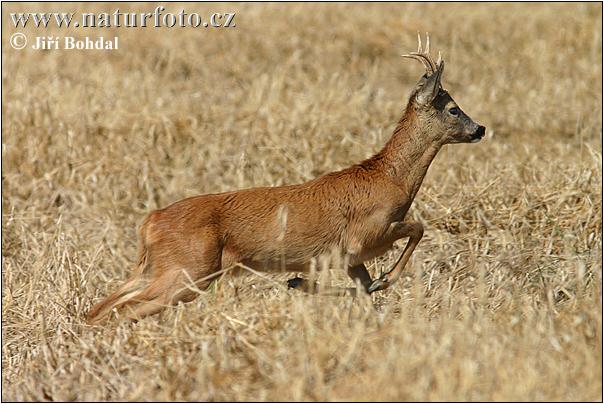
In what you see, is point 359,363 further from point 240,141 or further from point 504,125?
point 504,125

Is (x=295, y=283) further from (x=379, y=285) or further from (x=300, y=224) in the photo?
(x=379, y=285)

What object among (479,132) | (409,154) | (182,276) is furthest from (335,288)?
(479,132)

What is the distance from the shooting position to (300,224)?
7680 millimetres

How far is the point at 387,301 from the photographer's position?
8023 millimetres

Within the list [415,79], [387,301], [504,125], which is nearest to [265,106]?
[504,125]

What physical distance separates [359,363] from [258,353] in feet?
1.84

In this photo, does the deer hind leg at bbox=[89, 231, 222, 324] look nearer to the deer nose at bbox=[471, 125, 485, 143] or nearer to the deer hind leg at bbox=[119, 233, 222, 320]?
the deer hind leg at bbox=[119, 233, 222, 320]

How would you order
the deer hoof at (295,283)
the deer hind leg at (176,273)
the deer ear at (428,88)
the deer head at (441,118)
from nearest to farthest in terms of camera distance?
1. the deer hind leg at (176,273)
2. the deer hoof at (295,283)
3. the deer ear at (428,88)
4. the deer head at (441,118)

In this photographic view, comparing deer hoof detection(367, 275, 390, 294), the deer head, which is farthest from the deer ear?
deer hoof detection(367, 275, 390, 294)

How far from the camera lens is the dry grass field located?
5.99 m

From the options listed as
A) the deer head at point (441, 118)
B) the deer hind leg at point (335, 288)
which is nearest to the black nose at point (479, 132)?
the deer head at point (441, 118)

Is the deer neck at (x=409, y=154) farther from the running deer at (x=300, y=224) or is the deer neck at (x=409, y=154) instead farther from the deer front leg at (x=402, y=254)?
the deer front leg at (x=402, y=254)

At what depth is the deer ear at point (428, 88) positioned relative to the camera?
8070 mm

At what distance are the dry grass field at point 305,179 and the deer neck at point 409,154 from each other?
0.77m
